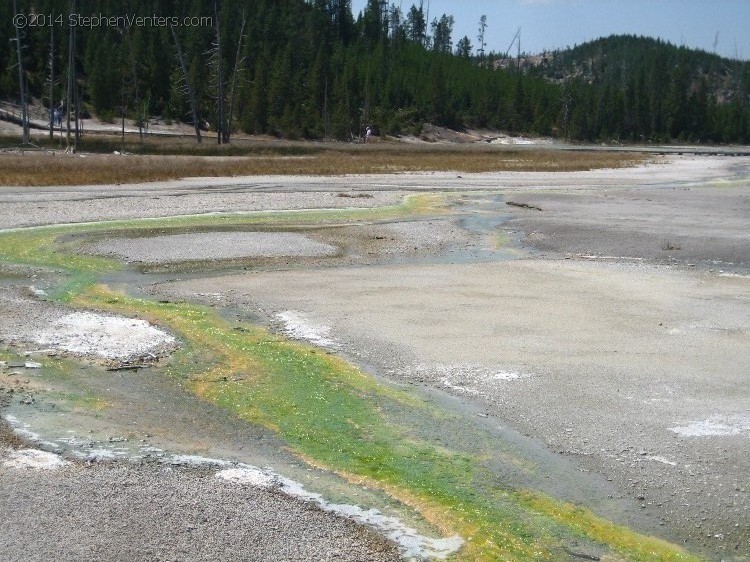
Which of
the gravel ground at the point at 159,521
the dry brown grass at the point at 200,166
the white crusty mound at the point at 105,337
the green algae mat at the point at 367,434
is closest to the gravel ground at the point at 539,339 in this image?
the gravel ground at the point at 159,521

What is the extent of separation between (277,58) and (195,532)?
88.8 meters

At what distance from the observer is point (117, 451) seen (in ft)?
25.1

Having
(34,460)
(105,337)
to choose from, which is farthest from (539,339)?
(34,460)

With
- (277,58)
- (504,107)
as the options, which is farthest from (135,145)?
(504,107)

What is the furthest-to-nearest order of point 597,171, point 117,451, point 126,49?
point 126,49, point 597,171, point 117,451

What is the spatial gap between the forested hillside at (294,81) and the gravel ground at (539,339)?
144ft

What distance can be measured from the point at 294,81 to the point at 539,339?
82.2 meters

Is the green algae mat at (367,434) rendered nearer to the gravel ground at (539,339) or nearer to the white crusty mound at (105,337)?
the white crusty mound at (105,337)

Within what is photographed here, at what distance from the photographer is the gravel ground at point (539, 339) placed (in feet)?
21.9

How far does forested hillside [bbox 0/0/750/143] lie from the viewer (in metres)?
80.9

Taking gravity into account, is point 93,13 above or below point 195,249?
above

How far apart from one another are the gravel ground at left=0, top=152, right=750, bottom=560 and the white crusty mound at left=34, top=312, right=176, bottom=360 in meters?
0.40

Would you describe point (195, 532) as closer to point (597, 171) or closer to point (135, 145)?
point (597, 171)

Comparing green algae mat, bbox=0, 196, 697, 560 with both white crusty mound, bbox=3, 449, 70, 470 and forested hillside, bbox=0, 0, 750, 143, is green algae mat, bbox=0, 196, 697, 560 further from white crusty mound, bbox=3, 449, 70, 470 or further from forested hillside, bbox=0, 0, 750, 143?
forested hillside, bbox=0, 0, 750, 143
